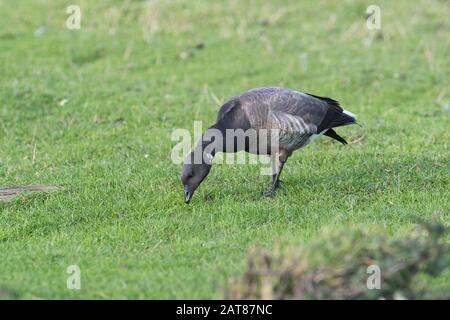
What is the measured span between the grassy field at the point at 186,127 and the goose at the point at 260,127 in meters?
0.45

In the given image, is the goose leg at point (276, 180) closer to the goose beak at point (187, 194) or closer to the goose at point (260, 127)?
the goose at point (260, 127)

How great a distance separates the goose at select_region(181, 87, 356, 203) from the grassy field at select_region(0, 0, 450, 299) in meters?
0.45

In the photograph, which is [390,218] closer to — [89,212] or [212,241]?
[212,241]

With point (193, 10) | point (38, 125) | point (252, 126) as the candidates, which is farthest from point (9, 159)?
point (193, 10)

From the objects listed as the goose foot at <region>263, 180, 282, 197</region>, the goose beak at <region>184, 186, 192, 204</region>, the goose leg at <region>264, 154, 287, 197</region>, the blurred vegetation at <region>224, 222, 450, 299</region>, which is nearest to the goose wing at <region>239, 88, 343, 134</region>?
the goose leg at <region>264, 154, 287, 197</region>

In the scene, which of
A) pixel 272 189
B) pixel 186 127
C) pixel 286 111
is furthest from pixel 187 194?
pixel 186 127

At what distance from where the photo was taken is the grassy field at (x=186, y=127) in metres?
7.27

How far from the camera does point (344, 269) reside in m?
5.69

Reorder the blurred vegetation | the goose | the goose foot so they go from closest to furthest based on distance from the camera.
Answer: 1. the blurred vegetation
2. the goose
3. the goose foot

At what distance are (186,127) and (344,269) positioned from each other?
6.32 metres

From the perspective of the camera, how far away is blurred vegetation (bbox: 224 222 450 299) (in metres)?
5.58

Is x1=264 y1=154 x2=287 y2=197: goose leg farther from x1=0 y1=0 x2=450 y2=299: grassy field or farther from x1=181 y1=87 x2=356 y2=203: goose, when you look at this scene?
x1=0 y1=0 x2=450 y2=299: grassy field

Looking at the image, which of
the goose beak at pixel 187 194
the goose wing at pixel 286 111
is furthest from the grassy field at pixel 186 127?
the goose wing at pixel 286 111

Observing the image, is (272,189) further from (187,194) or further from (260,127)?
(187,194)
